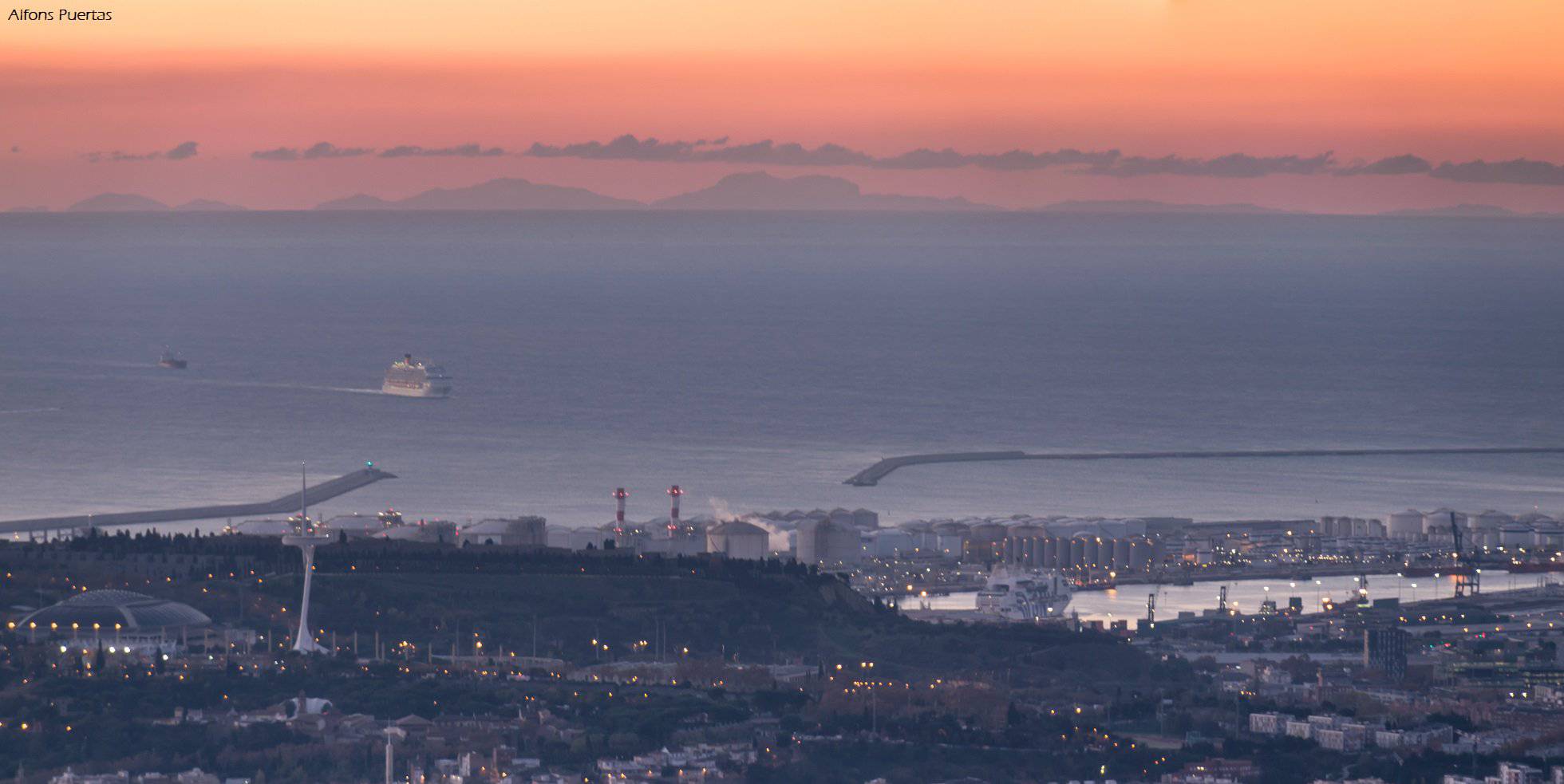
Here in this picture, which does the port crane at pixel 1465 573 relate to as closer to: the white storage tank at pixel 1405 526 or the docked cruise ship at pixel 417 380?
the white storage tank at pixel 1405 526

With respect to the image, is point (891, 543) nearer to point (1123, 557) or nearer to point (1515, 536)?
point (1123, 557)

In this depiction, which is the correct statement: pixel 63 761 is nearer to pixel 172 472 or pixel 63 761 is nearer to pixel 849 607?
pixel 849 607

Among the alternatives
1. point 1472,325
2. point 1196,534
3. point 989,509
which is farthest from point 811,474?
Answer: point 1472,325

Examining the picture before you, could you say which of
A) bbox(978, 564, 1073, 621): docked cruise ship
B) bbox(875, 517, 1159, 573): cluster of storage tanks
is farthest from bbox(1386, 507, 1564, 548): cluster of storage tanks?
bbox(978, 564, 1073, 621): docked cruise ship

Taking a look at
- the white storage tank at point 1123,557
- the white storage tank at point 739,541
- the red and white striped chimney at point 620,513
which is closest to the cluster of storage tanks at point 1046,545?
the white storage tank at point 1123,557

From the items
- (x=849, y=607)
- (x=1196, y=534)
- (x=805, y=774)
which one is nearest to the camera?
(x=805, y=774)
